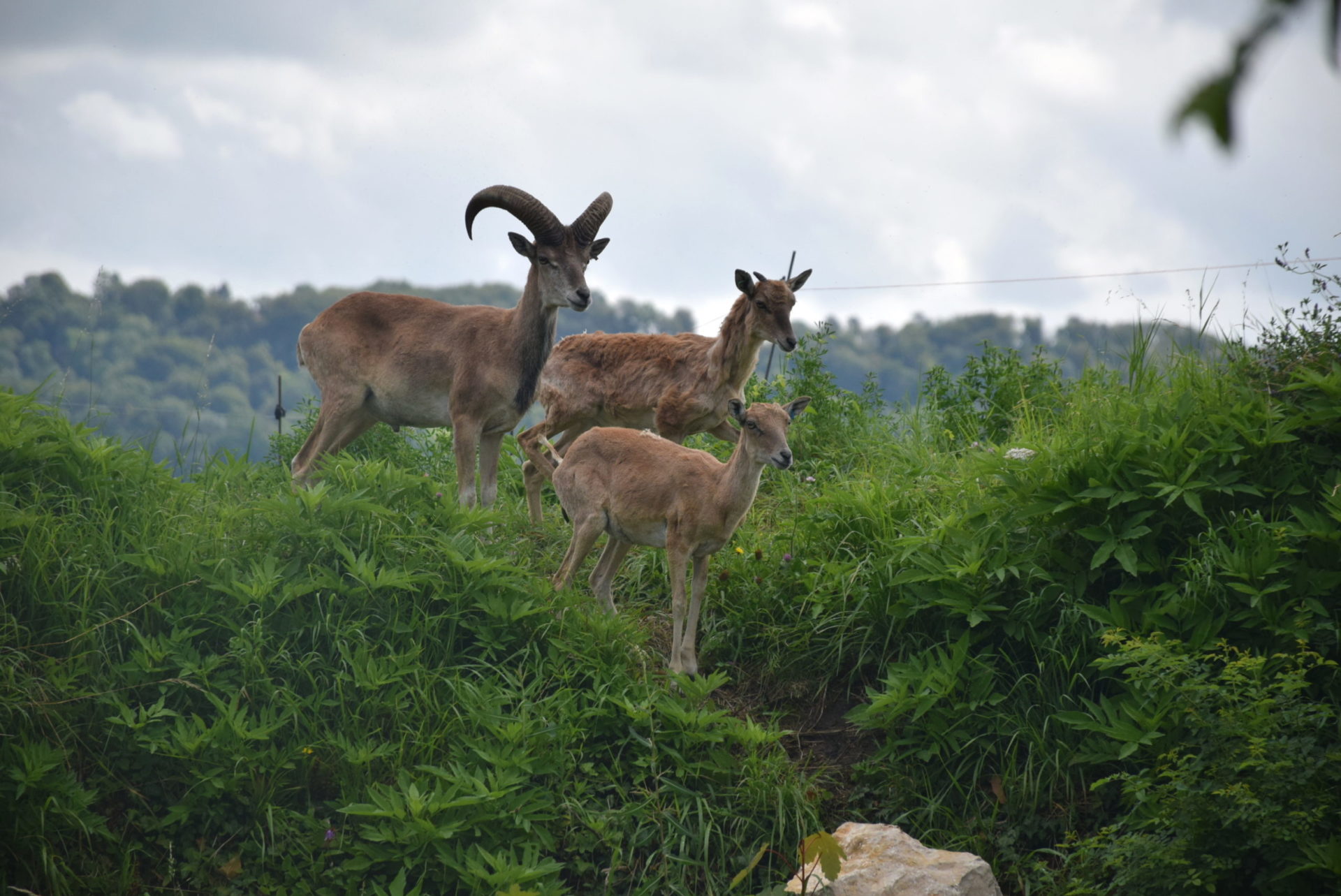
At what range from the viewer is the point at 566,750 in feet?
20.6

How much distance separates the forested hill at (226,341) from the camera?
45125 mm

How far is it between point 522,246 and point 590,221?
64 cm

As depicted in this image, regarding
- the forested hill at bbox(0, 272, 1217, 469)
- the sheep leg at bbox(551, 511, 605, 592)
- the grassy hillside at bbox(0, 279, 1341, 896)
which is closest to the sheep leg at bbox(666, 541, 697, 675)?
the grassy hillside at bbox(0, 279, 1341, 896)

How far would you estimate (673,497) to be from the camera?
7.27 m

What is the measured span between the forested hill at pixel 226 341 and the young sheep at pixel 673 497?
21.6 meters

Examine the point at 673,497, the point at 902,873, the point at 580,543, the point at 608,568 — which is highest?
the point at 673,497

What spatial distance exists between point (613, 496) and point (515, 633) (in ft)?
3.90

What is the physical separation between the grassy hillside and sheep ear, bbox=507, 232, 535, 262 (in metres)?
2.44

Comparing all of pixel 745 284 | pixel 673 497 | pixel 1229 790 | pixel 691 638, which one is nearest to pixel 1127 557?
pixel 1229 790

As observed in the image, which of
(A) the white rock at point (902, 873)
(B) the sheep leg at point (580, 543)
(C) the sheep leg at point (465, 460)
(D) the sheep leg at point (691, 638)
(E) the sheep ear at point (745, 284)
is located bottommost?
(A) the white rock at point (902, 873)

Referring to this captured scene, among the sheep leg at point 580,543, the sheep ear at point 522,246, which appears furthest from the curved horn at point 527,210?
the sheep leg at point 580,543

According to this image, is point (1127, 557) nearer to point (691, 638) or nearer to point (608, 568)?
point (691, 638)

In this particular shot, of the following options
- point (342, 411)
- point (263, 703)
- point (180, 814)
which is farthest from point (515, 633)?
point (342, 411)

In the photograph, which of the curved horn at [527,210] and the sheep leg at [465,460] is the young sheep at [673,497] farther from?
the curved horn at [527,210]
